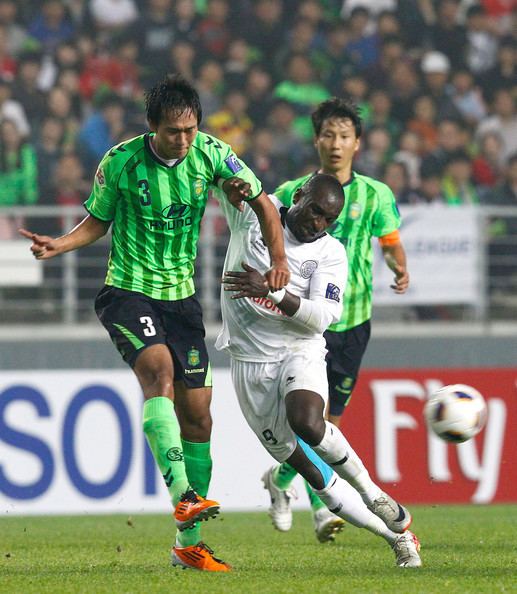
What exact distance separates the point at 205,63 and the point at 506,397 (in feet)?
17.2

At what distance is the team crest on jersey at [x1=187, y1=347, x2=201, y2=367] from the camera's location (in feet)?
22.0

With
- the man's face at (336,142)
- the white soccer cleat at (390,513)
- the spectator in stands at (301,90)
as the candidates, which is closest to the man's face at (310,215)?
the white soccer cleat at (390,513)

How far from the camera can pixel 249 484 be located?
38.4 ft

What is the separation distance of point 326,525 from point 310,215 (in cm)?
241

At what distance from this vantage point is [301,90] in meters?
14.7

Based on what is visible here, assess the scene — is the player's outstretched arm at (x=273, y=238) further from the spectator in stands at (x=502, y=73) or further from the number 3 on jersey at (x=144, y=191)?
the spectator in stands at (x=502, y=73)

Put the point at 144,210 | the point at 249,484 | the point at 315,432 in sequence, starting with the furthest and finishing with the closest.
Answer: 1. the point at 249,484
2. the point at 144,210
3. the point at 315,432

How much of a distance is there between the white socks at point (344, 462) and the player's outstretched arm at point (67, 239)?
1576 millimetres

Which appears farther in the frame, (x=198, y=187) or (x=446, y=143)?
(x=446, y=143)

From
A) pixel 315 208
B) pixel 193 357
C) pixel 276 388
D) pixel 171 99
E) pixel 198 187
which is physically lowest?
pixel 276 388

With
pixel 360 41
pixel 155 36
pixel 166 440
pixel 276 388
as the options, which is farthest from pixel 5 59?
pixel 166 440

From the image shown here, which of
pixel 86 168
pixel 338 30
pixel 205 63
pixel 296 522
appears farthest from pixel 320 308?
pixel 338 30

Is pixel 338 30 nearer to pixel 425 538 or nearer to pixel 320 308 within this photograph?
pixel 425 538

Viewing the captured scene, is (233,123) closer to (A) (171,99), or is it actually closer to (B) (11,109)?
(B) (11,109)
